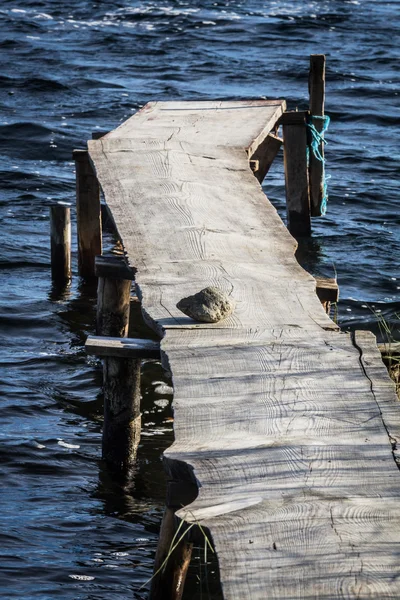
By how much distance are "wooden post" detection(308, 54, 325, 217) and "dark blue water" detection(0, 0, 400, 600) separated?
1.53ft

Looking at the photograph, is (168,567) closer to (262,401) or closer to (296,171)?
(262,401)

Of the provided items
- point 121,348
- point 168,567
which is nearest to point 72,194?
point 121,348

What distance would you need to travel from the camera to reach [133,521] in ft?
18.5

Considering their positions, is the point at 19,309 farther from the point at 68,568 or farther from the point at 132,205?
the point at 68,568

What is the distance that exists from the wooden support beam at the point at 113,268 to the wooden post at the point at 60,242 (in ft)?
9.20

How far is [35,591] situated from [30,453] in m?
1.56

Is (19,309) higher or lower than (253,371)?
lower

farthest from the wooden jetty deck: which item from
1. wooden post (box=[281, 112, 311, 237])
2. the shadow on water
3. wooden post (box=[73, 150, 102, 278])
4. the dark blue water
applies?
wooden post (box=[281, 112, 311, 237])

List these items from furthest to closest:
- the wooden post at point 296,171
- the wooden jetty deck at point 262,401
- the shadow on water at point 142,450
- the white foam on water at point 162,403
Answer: the wooden post at point 296,171
the white foam on water at point 162,403
the shadow on water at point 142,450
the wooden jetty deck at point 262,401

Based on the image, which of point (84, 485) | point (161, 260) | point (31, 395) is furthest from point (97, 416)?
A: point (161, 260)

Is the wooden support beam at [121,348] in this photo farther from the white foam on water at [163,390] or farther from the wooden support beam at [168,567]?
the white foam on water at [163,390]

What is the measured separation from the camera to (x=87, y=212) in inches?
351

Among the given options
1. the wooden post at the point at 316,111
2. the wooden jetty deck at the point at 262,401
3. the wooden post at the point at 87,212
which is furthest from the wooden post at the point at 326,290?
the wooden post at the point at 316,111

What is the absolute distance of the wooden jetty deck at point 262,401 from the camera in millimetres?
3297
